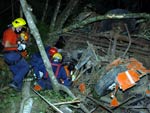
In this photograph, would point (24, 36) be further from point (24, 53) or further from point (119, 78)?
point (119, 78)

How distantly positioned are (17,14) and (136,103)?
599 cm

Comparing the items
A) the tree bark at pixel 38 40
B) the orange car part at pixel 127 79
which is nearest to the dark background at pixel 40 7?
the tree bark at pixel 38 40

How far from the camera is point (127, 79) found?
25.0 feet

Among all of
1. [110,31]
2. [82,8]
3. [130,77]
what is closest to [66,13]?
[82,8]

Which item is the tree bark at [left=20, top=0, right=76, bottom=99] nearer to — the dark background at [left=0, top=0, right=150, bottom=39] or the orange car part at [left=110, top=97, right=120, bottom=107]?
the orange car part at [left=110, top=97, right=120, bottom=107]

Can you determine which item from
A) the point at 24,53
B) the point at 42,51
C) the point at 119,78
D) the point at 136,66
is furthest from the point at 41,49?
the point at 136,66

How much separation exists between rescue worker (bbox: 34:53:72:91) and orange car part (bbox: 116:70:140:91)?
4.54ft

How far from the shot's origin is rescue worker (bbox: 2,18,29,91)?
7.91 metres

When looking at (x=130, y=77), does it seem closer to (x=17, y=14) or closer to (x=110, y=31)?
(x=110, y=31)

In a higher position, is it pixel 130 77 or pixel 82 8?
pixel 82 8

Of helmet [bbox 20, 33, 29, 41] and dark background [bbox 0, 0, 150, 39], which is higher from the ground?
dark background [bbox 0, 0, 150, 39]

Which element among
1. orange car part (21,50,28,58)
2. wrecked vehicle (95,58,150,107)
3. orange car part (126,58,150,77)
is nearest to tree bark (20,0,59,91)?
wrecked vehicle (95,58,150,107)

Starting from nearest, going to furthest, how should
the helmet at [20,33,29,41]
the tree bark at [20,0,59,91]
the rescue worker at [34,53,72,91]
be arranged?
1. the tree bark at [20,0,59,91]
2. the rescue worker at [34,53,72,91]
3. the helmet at [20,33,29,41]

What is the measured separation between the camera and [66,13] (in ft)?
34.4
